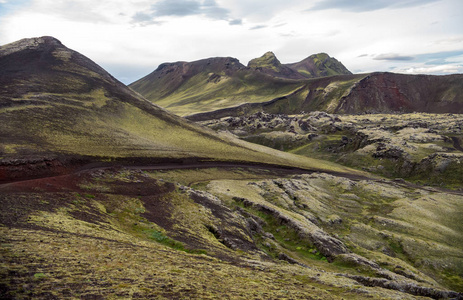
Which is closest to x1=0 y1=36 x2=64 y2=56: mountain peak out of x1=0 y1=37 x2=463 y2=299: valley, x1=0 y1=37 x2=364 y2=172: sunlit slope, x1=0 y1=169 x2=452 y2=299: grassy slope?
x1=0 y1=37 x2=364 y2=172: sunlit slope

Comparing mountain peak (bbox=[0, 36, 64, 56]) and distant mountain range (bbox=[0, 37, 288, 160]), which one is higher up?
mountain peak (bbox=[0, 36, 64, 56])

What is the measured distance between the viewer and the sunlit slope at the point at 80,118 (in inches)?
3629

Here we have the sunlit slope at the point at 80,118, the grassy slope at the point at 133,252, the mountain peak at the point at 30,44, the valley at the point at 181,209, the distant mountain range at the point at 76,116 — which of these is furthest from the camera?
the mountain peak at the point at 30,44

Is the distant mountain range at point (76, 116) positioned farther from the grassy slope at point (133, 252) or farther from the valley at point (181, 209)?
the grassy slope at point (133, 252)

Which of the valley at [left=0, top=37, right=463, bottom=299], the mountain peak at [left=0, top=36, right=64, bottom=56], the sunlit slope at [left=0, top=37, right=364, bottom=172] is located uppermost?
the mountain peak at [left=0, top=36, right=64, bottom=56]

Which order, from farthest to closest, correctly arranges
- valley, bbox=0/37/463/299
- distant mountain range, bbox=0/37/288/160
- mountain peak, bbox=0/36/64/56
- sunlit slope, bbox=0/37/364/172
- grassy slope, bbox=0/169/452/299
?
mountain peak, bbox=0/36/64/56 < sunlit slope, bbox=0/37/364/172 < distant mountain range, bbox=0/37/288/160 < valley, bbox=0/37/463/299 < grassy slope, bbox=0/169/452/299

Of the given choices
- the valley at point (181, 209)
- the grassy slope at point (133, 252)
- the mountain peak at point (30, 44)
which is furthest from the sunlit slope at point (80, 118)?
the grassy slope at point (133, 252)

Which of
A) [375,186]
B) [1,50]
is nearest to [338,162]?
[375,186]

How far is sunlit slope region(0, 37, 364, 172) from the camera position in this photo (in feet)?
302

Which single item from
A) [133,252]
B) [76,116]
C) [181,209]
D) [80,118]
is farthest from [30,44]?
[133,252]

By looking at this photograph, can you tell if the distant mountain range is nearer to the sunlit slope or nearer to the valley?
the sunlit slope

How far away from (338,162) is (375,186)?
6612 cm

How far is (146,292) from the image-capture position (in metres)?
18.0

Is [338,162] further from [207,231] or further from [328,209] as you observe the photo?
[207,231]
